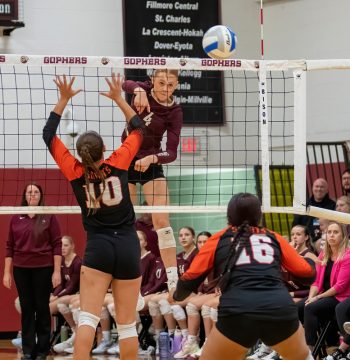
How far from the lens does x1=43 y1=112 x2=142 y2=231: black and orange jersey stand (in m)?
6.91

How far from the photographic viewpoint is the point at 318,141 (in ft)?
49.0

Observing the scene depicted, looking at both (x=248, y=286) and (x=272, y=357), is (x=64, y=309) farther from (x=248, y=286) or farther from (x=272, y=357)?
(x=248, y=286)

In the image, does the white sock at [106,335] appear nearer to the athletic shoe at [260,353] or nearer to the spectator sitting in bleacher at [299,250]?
the athletic shoe at [260,353]

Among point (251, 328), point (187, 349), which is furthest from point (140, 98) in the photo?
point (187, 349)

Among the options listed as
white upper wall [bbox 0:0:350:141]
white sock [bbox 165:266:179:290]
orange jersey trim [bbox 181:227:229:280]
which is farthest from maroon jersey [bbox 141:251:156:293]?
orange jersey trim [bbox 181:227:229:280]

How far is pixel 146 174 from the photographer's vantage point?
8.66m

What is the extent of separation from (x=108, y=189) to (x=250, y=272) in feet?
5.31

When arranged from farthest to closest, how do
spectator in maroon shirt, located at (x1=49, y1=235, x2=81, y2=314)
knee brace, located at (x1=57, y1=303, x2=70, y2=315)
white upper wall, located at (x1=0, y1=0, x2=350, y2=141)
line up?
1. white upper wall, located at (x1=0, y1=0, x2=350, y2=141)
2. spectator in maroon shirt, located at (x1=49, y1=235, x2=81, y2=314)
3. knee brace, located at (x1=57, y1=303, x2=70, y2=315)

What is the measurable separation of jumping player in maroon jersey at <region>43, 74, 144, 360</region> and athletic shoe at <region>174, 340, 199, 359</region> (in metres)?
4.41

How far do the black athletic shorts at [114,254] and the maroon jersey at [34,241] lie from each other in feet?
14.5

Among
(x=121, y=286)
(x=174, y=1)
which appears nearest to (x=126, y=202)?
(x=121, y=286)

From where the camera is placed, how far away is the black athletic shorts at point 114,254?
22.5ft

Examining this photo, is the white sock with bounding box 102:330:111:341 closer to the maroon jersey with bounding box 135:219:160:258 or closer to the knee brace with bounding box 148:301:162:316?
the knee brace with bounding box 148:301:162:316

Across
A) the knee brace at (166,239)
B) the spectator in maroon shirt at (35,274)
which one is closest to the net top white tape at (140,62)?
the knee brace at (166,239)
